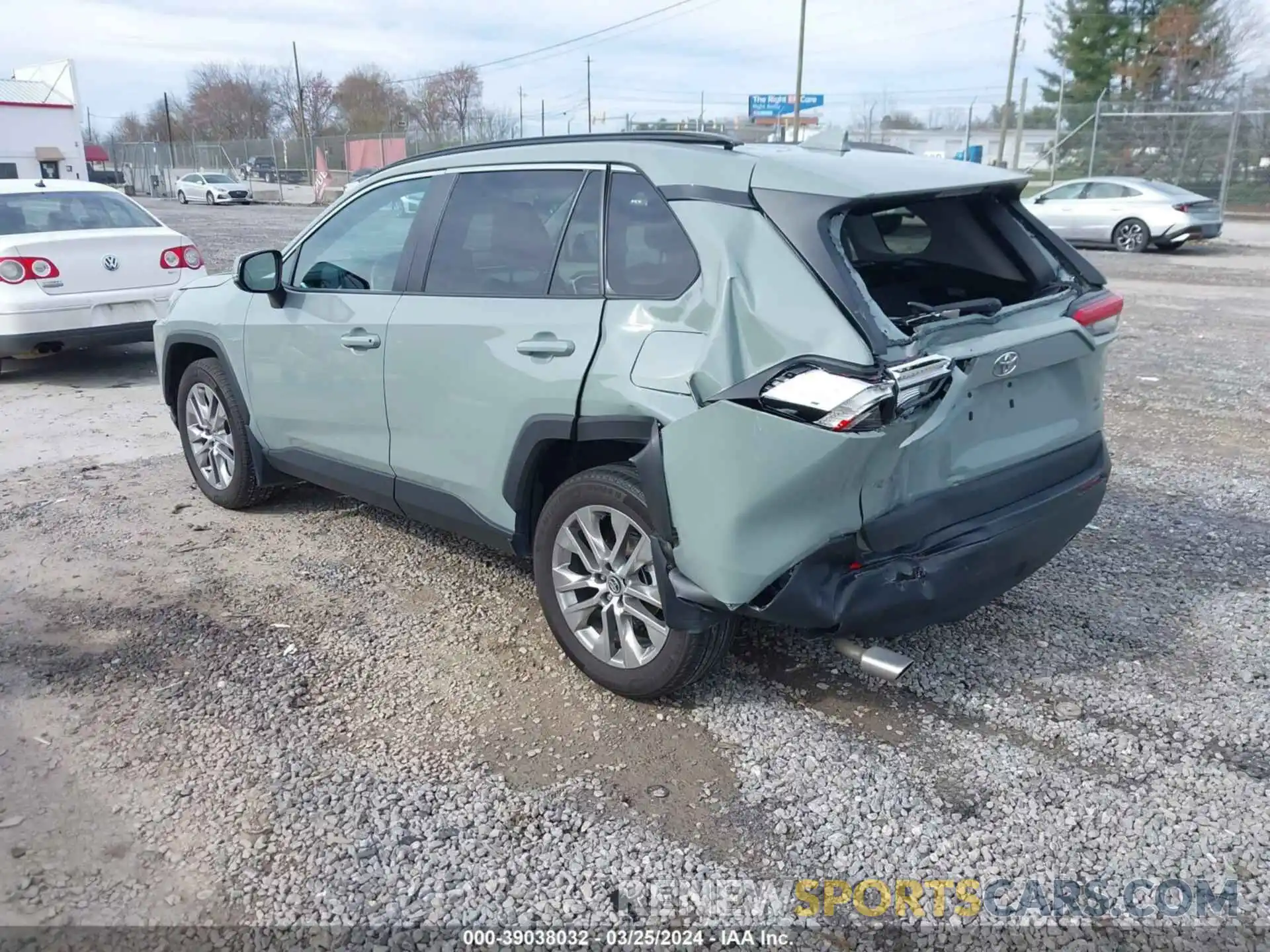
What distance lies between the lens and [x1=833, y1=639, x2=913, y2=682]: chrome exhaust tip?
3.16m

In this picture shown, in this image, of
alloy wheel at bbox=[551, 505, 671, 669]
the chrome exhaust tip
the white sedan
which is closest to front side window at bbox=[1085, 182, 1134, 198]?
the white sedan

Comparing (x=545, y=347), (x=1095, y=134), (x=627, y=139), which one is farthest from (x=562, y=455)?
(x=1095, y=134)

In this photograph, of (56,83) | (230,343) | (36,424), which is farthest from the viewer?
(56,83)

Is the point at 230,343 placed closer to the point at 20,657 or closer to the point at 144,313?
the point at 20,657

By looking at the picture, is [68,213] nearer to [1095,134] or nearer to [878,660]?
[878,660]

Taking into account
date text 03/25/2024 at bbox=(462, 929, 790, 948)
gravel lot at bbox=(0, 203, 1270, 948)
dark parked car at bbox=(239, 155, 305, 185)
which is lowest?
date text 03/25/2024 at bbox=(462, 929, 790, 948)

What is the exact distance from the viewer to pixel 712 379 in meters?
2.94

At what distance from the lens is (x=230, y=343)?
502 centimetres

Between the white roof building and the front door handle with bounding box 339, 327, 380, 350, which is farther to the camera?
the white roof building

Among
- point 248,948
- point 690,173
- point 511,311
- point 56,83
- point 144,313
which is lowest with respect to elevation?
point 248,948

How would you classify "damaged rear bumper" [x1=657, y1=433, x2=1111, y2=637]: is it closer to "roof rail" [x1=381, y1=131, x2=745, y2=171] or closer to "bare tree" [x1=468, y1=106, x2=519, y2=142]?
"roof rail" [x1=381, y1=131, x2=745, y2=171]

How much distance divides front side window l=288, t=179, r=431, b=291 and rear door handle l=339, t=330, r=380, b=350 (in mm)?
201

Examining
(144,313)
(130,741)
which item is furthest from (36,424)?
(130,741)

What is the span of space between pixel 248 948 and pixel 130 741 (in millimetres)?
1125
